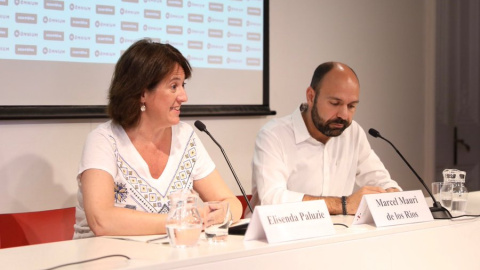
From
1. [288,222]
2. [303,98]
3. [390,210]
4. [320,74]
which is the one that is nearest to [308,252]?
[288,222]

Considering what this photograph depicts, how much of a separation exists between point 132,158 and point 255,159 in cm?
64

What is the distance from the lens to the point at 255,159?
285 centimetres

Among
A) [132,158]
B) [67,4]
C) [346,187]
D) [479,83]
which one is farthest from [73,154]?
[479,83]

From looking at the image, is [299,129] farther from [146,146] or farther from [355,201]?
[146,146]

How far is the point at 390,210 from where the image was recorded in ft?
6.72

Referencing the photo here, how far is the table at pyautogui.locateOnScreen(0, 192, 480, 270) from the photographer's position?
157 centimetres

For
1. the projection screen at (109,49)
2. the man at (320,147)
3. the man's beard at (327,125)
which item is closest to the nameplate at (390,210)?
the man at (320,147)

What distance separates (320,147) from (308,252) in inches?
49.5

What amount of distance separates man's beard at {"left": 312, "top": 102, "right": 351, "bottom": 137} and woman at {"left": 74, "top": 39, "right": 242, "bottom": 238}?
21.7 inches

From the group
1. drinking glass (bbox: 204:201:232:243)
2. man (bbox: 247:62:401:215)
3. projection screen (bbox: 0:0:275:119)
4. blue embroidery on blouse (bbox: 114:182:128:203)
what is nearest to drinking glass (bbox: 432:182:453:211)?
man (bbox: 247:62:401:215)

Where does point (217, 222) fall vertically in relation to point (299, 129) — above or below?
below

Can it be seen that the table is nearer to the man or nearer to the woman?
the woman

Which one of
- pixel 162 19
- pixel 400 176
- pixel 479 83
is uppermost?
pixel 162 19

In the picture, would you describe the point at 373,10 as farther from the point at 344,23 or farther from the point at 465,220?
the point at 465,220
